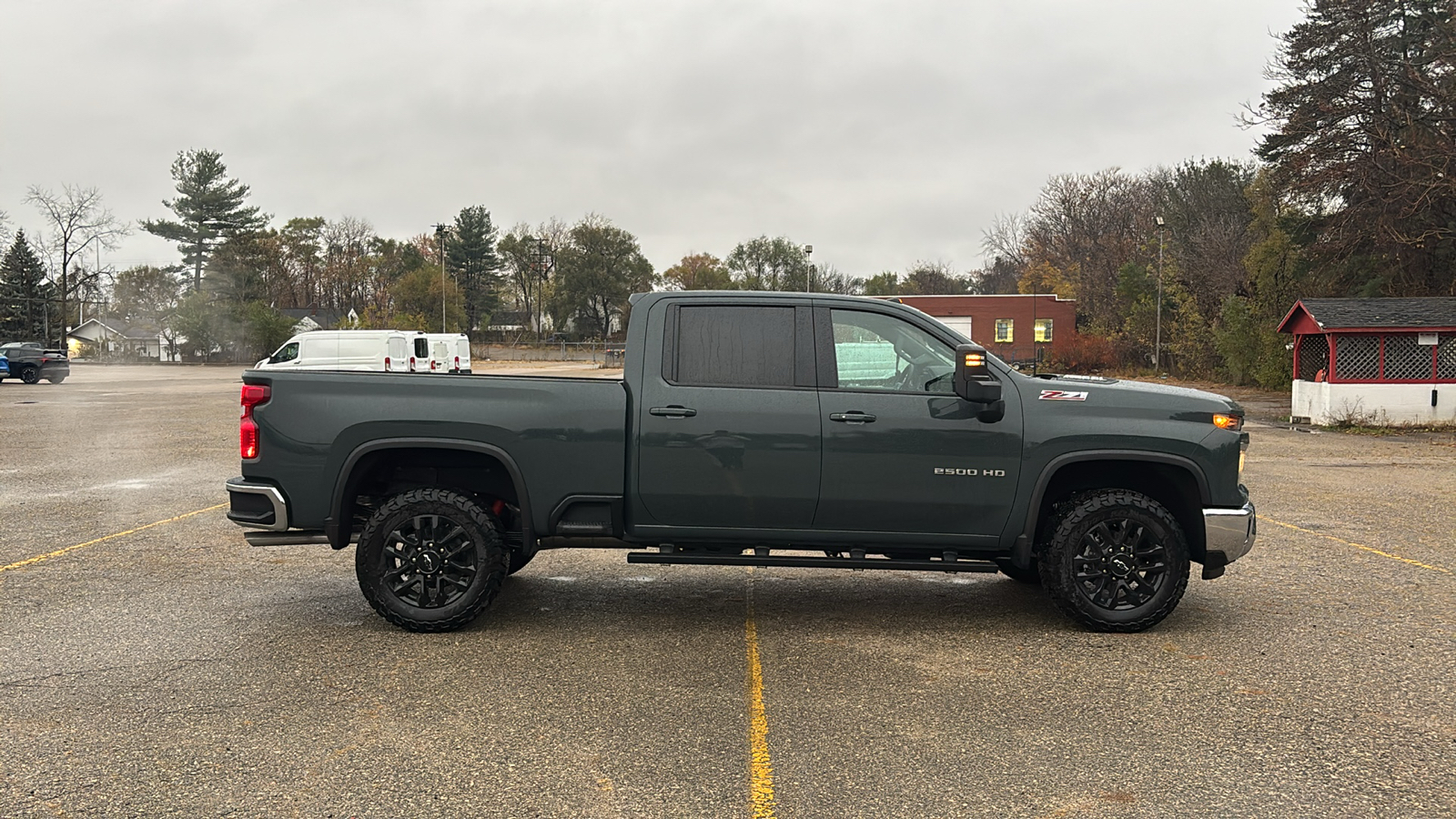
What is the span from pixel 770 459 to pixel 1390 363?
76.7 feet

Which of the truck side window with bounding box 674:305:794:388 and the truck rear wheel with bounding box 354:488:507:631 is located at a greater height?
the truck side window with bounding box 674:305:794:388

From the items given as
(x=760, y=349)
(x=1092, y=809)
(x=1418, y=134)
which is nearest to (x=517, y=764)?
(x=1092, y=809)

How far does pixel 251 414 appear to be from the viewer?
6.08 metres

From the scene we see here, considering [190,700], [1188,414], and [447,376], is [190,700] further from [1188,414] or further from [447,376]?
[1188,414]

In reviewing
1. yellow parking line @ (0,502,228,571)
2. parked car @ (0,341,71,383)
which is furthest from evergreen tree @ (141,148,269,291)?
yellow parking line @ (0,502,228,571)

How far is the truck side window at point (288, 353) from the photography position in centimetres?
3566

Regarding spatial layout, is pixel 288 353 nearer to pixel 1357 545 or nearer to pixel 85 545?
pixel 85 545

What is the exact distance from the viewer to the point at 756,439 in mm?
5922

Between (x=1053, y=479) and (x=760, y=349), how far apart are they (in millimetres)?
1846

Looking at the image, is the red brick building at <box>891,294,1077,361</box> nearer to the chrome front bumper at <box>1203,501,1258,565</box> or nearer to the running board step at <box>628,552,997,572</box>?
the chrome front bumper at <box>1203,501,1258,565</box>

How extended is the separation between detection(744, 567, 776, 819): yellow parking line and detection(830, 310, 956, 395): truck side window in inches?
63.8

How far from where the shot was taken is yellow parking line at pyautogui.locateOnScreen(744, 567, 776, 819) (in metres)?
3.85

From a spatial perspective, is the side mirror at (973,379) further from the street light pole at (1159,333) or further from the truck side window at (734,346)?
the street light pole at (1159,333)

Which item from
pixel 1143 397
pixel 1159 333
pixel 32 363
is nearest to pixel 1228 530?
pixel 1143 397
